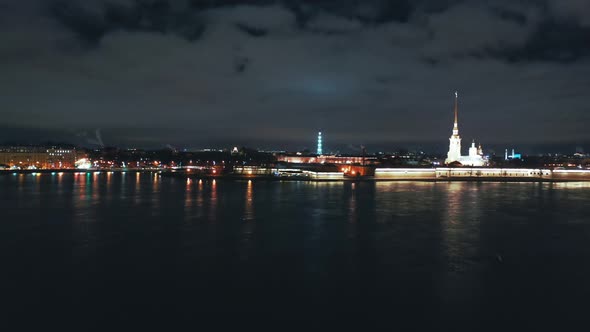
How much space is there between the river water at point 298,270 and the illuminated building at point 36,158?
61.4 meters

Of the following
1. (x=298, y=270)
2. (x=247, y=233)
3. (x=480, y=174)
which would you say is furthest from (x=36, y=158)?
(x=298, y=270)

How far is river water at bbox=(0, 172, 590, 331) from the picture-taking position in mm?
6055

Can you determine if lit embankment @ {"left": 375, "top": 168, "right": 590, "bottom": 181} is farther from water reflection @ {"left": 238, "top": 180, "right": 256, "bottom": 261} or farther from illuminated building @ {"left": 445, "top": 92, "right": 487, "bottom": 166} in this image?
water reflection @ {"left": 238, "top": 180, "right": 256, "bottom": 261}

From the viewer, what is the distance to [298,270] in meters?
8.32

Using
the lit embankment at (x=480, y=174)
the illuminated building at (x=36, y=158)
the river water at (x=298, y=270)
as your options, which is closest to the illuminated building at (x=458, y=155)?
the lit embankment at (x=480, y=174)

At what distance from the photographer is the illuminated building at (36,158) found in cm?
6688

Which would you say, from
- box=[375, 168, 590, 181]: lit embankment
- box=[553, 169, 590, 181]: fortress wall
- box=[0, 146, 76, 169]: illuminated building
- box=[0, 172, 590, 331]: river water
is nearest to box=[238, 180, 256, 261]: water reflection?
box=[0, 172, 590, 331]: river water

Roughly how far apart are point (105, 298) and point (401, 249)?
6.63 meters

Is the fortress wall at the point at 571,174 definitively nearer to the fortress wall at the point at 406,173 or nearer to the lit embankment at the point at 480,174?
the lit embankment at the point at 480,174

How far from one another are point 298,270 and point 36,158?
7405 cm

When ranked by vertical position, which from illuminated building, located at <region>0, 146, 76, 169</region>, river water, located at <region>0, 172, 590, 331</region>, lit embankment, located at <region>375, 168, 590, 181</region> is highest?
illuminated building, located at <region>0, 146, 76, 169</region>

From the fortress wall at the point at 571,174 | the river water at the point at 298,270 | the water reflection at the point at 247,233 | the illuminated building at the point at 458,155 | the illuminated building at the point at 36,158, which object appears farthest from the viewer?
the illuminated building at the point at 36,158

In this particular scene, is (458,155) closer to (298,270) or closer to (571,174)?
(571,174)

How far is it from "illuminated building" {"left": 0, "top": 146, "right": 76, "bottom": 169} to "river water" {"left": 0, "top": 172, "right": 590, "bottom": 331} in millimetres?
61446
